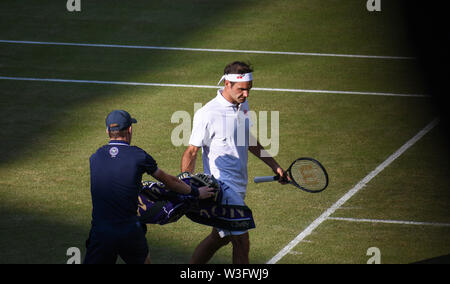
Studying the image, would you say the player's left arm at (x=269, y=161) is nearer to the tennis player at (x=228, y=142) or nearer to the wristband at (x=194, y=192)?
the tennis player at (x=228, y=142)

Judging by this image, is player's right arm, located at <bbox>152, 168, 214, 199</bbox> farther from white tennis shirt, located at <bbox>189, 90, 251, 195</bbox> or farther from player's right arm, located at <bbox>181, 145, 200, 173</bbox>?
white tennis shirt, located at <bbox>189, 90, 251, 195</bbox>

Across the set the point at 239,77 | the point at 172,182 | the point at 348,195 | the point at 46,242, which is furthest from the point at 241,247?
the point at 348,195

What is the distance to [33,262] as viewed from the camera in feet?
27.9

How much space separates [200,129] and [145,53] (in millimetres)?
10609

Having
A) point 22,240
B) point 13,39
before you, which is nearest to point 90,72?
point 13,39

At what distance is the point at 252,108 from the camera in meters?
14.5

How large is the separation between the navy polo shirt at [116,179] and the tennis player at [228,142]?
3.69 feet

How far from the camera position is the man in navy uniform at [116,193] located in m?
6.31

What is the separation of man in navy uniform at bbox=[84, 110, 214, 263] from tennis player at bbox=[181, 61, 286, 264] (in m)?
1.11

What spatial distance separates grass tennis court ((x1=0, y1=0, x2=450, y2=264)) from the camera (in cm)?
938

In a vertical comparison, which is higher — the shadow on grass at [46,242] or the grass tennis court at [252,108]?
the grass tennis court at [252,108]

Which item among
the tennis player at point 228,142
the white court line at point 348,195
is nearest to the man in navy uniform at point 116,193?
the tennis player at point 228,142

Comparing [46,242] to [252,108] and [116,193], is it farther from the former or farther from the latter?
[252,108]

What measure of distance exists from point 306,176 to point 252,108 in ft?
22.1
